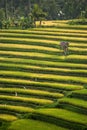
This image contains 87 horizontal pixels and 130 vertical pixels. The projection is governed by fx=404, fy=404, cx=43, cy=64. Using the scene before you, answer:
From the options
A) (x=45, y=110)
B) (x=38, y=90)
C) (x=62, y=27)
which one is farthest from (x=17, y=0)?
(x=45, y=110)

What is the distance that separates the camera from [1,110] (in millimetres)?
28859

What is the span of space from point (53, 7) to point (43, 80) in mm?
40316

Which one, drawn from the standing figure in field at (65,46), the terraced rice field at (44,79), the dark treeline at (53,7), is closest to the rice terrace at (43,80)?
the terraced rice field at (44,79)

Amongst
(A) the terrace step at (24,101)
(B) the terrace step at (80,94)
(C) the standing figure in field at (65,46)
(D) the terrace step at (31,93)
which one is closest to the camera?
(B) the terrace step at (80,94)

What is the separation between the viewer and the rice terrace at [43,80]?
25.8 m

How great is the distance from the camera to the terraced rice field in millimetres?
26125

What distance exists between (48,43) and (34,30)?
752 centimetres

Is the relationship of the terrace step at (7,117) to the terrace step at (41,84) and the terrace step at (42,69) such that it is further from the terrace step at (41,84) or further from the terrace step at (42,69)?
the terrace step at (42,69)

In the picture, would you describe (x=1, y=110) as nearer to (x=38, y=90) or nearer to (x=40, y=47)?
(x=38, y=90)

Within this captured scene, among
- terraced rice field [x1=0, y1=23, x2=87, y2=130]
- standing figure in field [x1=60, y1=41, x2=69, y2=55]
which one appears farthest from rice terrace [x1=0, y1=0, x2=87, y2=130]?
standing figure in field [x1=60, y1=41, x2=69, y2=55]

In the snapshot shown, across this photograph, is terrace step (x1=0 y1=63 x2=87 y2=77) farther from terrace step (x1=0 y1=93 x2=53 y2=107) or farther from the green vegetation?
the green vegetation

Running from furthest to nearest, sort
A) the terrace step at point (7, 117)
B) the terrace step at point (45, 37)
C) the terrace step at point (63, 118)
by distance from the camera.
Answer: the terrace step at point (45, 37), the terrace step at point (7, 117), the terrace step at point (63, 118)

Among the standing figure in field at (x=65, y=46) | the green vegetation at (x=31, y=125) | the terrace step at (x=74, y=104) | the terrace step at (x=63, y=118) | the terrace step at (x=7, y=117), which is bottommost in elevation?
the terrace step at (x=7, y=117)

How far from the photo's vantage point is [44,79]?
32688mm
